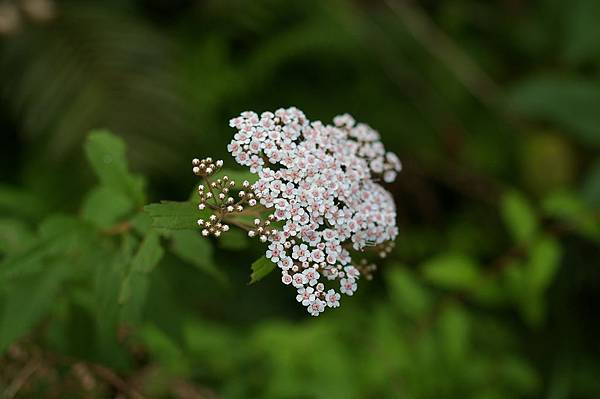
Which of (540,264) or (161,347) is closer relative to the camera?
(161,347)

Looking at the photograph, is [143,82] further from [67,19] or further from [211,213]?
[211,213]

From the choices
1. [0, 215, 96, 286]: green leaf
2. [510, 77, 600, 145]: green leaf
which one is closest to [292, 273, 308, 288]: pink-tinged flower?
[0, 215, 96, 286]: green leaf

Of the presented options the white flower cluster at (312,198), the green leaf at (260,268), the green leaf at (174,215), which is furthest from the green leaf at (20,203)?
the green leaf at (260,268)

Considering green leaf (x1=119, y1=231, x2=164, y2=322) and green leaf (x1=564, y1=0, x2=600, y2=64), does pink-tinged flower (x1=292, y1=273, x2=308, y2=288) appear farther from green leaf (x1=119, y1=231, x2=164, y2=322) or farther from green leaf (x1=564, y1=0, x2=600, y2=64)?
green leaf (x1=564, y1=0, x2=600, y2=64)

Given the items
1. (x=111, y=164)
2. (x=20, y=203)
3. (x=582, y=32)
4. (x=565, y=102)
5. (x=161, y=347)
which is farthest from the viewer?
(x=582, y=32)

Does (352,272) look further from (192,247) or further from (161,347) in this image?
(161,347)

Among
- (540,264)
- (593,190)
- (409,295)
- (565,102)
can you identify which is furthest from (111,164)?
(565,102)
